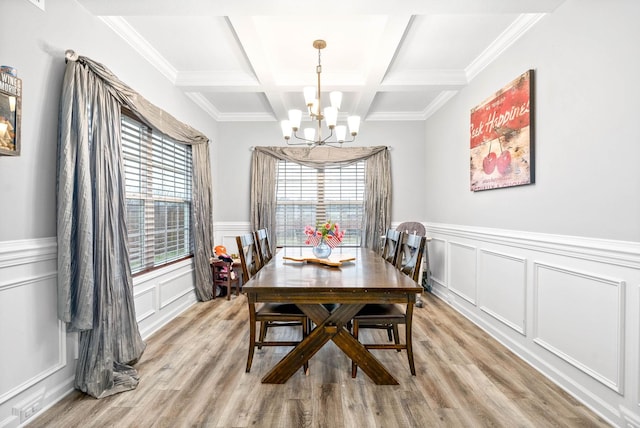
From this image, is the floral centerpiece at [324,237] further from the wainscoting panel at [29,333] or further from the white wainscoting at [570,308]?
the wainscoting panel at [29,333]

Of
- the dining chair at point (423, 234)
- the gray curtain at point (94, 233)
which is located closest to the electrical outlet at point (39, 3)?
the gray curtain at point (94, 233)

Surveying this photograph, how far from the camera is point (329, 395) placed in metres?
2.05

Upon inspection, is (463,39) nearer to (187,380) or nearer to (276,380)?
(276,380)

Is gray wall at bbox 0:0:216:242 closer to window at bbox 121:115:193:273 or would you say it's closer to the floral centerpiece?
window at bbox 121:115:193:273

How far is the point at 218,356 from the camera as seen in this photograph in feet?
8.54

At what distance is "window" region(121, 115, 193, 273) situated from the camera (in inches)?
117

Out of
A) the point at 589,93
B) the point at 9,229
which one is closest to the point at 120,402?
the point at 9,229

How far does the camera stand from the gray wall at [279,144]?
5.00 meters

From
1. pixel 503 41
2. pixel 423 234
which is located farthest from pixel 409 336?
pixel 503 41

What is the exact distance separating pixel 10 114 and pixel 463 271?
3.87 meters

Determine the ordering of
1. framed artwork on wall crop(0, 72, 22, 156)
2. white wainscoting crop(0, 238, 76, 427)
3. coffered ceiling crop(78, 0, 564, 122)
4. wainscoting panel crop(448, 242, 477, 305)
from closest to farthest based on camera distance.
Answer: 1. framed artwork on wall crop(0, 72, 22, 156)
2. white wainscoting crop(0, 238, 76, 427)
3. coffered ceiling crop(78, 0, 564, 122)
4. wainscoting panel crop(448, 242, 477, 305)

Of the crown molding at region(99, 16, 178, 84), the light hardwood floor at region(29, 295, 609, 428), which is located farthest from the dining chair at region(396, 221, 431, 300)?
the crown molding at region(99, 16, 178, 84)

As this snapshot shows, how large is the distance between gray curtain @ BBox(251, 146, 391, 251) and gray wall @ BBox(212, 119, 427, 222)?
15 cm

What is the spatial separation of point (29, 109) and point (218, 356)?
2.00 meters
